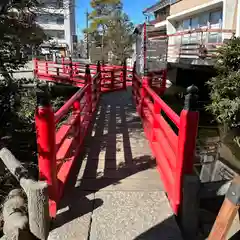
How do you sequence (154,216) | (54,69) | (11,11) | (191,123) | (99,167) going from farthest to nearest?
(54,69) < (11,11) < (99,167) < (154,216) < (191,123)

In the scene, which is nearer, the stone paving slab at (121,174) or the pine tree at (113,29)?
the stone paving slab at (121,174)

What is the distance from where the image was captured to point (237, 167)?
5.62m

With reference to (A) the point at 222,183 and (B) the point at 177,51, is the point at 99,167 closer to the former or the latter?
(A) the point at 222,183

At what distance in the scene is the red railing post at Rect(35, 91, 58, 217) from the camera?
246 centimetres

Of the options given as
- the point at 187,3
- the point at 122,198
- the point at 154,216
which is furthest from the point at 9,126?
the point at 187,3

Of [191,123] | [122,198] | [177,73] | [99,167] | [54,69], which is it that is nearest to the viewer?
[191,123]

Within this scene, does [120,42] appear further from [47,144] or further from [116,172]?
[47,144]

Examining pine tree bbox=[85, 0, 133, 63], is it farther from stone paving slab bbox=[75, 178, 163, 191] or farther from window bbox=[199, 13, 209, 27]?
stone paving slab bbox=[75, 178, 163, 191]

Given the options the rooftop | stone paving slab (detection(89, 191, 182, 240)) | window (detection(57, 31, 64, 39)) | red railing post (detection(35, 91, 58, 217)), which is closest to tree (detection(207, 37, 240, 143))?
stone paving slab (detection(89, 191, 182, 240))

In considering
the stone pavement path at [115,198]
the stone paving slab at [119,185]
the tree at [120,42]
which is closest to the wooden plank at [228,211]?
the stone pavement path at [115,198]

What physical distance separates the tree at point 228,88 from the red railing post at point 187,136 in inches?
141

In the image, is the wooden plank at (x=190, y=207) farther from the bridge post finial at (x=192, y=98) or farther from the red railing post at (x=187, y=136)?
the bridge post finial at (x=192, y=98)

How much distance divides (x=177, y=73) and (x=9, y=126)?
34.9 feet

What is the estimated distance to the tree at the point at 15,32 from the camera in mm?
4027
